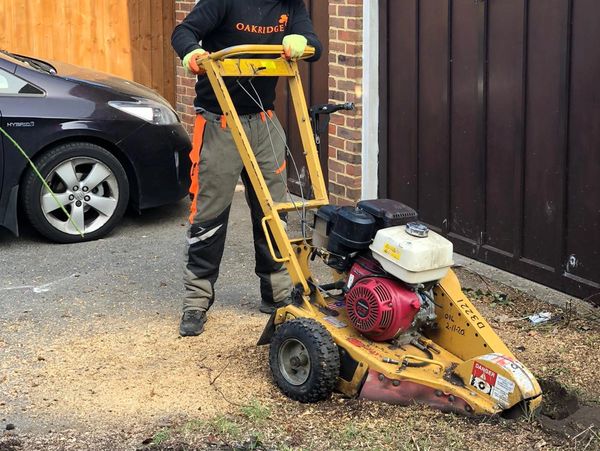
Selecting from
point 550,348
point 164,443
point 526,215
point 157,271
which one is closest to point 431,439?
point 164,443

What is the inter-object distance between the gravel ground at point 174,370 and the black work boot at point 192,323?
0.17ft

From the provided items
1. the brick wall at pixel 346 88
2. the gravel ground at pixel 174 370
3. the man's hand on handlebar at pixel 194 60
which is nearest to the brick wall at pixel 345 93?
the brick wall at pixel 346 88

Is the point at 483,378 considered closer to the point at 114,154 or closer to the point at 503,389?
the point at 503,389

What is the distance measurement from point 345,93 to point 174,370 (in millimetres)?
3439

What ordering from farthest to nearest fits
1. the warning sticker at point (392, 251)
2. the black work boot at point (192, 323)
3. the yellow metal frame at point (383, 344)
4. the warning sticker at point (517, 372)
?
the black work boot at point (192, 323) < the warning sticker at point (392, 251) < the yellow metal frame at point (383, 344) < the warning sticker at point (517, 372)

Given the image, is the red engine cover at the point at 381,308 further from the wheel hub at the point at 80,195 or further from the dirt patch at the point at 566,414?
the wheel hub at the point at 80,195

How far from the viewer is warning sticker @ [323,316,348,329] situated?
199 inches

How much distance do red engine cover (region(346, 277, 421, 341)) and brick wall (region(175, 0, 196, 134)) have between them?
6.87m

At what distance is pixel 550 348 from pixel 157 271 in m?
2.88

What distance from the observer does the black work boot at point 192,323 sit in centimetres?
606

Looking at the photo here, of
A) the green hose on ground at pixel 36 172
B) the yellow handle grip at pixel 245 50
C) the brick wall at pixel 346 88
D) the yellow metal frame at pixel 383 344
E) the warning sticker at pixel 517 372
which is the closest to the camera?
the warning sticker at pixel 517 372

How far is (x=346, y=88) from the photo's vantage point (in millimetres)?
8273

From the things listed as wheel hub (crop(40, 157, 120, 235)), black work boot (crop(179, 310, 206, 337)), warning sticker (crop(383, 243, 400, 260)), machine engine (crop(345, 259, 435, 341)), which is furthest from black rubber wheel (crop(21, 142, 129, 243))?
warning sticker (crop(383, 243, 400, 260))

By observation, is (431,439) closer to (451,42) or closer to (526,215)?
(526,215)
